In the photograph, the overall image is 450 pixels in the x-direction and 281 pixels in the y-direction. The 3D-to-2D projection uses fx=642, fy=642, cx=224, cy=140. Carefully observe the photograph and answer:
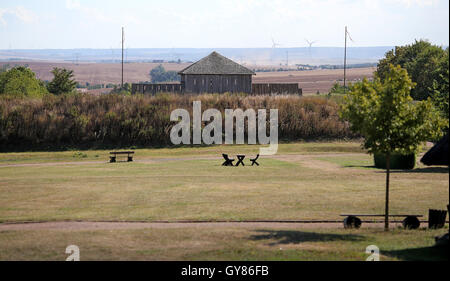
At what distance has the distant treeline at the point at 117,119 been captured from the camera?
56.2 m

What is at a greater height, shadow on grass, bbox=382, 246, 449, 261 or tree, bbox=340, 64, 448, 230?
tree, bbox=340, 64, 448, 230

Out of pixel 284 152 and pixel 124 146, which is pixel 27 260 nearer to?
pixel 284 152

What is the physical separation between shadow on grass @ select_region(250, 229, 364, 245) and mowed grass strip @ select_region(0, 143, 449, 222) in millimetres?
2952

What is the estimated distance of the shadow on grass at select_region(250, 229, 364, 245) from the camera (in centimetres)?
1784

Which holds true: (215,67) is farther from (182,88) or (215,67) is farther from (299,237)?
(299,237)

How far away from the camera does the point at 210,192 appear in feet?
91.1

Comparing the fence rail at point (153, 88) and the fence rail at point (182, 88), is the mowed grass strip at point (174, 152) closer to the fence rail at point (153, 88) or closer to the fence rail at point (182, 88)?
the fence rail at point (182, 88)

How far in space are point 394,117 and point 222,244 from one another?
677cm

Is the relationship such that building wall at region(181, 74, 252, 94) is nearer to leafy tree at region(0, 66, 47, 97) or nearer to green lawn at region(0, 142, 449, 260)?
leafy tree at region(0, 66, 47, 97)

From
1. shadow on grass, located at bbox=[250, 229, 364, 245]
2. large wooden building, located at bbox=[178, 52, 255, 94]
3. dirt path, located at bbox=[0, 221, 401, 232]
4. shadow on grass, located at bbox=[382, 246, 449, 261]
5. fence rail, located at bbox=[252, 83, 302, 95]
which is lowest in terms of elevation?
dirt path, located at bbox=[0, 221, 401, 232]

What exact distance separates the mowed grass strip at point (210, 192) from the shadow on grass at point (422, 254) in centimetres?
592

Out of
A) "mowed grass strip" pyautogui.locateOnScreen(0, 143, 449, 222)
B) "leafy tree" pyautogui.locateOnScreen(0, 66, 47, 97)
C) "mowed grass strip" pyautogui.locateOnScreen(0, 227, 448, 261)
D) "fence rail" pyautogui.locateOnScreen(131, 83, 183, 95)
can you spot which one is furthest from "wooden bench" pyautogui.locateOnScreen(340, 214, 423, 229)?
"leafy tree" pyautogui.locateOnScreen(0, 66, 47, 97)

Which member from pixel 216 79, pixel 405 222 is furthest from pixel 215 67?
pixel 405 222

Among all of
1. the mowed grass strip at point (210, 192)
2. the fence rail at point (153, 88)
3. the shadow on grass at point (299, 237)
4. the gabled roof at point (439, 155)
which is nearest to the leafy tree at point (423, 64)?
the fence rail at point (153, 88)
